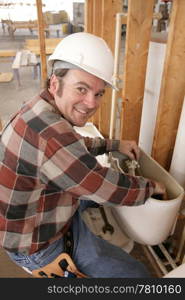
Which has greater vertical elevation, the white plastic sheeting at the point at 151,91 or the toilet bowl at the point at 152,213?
the white plastic sheeting at the point at 151,91

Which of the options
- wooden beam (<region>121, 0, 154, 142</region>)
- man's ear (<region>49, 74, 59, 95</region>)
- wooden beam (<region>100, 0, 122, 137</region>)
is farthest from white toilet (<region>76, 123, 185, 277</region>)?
wooden beam (<region>100, 0, 122, 137</region>)

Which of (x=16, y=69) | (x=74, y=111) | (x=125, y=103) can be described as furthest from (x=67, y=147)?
(x=16, y=69)

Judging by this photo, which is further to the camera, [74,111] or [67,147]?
[74,111]

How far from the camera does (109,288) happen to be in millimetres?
770

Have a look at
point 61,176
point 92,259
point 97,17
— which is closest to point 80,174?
point 61,176

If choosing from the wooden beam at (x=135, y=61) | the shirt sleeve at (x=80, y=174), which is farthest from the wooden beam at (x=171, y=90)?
the shirt sleeve at (x=80, y=174)

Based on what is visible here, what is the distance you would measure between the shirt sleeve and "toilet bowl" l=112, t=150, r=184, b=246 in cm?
18

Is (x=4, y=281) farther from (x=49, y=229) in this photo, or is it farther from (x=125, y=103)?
(x=125, y=103)

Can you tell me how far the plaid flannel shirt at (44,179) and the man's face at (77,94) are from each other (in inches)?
2.1

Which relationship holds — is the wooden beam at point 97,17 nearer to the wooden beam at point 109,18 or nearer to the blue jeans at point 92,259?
the wooden beam at point 109,18

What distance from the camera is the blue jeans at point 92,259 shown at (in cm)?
101

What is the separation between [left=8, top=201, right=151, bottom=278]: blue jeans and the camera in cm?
101

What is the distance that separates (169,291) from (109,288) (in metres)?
0.19

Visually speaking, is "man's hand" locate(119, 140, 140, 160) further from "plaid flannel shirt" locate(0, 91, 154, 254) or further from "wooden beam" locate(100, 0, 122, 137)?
"wooden beam" locate(100, 0, 122, 137)
